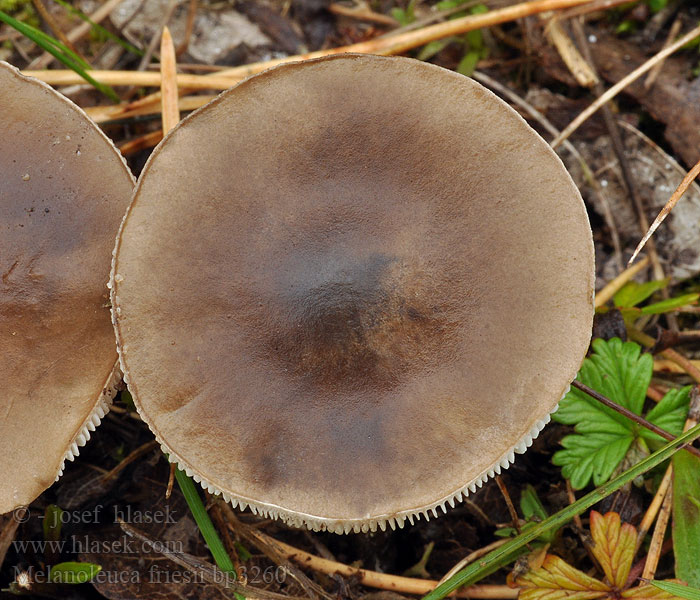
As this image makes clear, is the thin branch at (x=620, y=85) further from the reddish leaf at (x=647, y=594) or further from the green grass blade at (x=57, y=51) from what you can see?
the green grass blade at (x=57, y=51)

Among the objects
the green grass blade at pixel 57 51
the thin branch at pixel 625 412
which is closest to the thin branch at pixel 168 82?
the green grass blade at pixel 57 51

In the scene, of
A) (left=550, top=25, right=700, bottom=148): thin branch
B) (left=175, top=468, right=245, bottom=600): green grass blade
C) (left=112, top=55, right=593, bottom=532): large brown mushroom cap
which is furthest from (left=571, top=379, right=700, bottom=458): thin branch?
(left=175, top=468, right=245, bottom=600): green grass blade

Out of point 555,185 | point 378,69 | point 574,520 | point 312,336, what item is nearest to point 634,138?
point 555,185

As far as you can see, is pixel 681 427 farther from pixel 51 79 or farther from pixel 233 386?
pixel 51 79

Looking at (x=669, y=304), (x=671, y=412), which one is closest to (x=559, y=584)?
(x=671, y=412)

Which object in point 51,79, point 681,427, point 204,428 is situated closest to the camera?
point 204,428

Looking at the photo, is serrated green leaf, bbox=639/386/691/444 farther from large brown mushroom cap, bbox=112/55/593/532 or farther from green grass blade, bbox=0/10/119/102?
green grass blade, bbox=0/10/119/102
